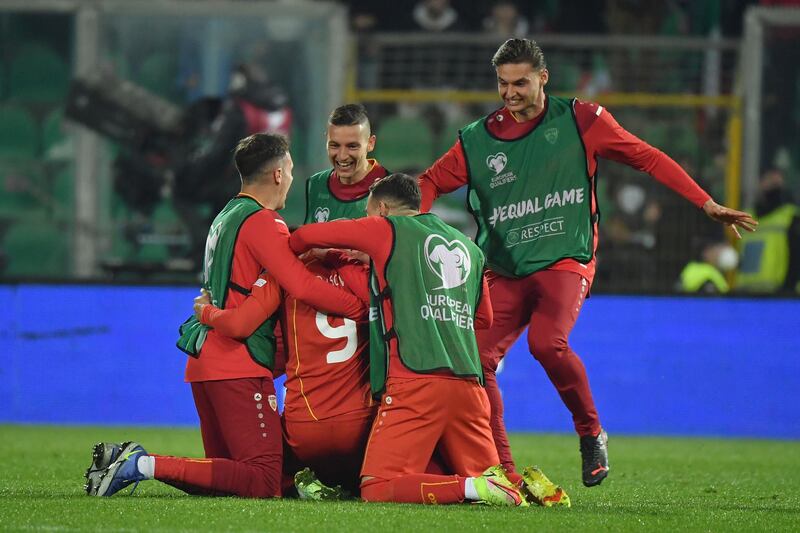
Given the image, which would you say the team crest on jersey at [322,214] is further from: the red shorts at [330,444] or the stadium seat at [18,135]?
the stadium seat at [18,135]

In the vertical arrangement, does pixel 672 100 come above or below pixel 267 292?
above

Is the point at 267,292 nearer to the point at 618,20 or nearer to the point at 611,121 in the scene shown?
the point at 611,121

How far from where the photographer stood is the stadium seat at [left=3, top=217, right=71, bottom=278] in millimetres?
13648

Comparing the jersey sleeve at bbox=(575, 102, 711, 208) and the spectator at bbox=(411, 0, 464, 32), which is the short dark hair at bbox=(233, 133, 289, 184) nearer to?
the jersey sleeve at bbox=(575, 102, 711, 208)

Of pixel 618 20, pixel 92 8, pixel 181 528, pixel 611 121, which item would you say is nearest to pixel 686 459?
pixel 611 121

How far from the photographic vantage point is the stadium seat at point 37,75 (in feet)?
46.2

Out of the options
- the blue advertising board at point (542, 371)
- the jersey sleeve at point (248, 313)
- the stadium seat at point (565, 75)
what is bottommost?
the blue advertising board at point (542, 371)

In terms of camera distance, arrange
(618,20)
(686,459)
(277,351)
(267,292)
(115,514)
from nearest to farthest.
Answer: (115,514)
(267,292)
(277,351)
(686,459)
(618,20)

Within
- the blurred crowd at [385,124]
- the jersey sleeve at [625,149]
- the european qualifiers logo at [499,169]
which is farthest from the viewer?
the blurred crowd at [385,124]

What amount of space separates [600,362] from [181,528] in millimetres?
6852

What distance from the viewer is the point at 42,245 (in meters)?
13.7

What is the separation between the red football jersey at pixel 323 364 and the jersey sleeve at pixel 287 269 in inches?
5.4

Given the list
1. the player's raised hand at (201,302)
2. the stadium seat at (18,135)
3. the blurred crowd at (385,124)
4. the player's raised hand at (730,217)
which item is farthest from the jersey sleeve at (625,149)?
the stadium seat at (18,135)

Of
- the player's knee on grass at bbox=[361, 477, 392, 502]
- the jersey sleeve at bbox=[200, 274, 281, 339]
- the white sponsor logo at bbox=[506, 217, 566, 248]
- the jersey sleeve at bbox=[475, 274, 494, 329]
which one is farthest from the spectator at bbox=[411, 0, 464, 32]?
the player's knee on grass at bbox=[361, 477, 392, 502]
